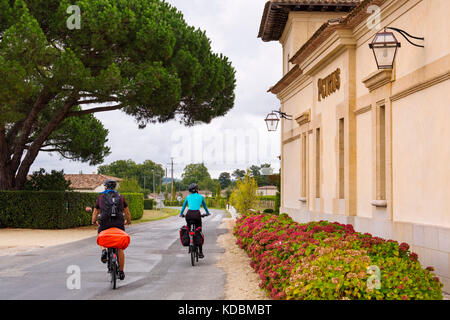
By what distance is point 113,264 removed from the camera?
880 centimetres

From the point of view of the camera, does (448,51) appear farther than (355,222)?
No

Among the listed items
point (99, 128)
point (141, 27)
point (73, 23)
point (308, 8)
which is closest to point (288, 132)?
point (308, 8)

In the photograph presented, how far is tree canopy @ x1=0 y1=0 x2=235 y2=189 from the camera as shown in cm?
2167

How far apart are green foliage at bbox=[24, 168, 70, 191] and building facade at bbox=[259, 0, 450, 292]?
17.3 m

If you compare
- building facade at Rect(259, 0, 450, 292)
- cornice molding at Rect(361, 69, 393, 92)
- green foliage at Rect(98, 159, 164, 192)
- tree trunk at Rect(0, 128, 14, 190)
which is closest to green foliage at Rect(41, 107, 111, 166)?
tree trunk at Rect(0, 128, 14, 190)

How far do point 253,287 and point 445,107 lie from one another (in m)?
4.38

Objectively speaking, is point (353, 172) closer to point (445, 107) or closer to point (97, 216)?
point (445, 107)

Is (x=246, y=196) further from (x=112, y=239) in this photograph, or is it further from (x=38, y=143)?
(x=112, y=239)

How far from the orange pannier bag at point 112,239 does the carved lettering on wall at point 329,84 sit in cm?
791

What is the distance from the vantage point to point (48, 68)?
24109 mm

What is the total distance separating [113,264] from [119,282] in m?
0.88

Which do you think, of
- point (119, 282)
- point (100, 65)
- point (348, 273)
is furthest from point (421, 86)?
point (100, 65)

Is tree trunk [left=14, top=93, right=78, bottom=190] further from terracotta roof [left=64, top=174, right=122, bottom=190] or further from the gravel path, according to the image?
terracotta roof [left=64, top=174, right=122, bottom=190]

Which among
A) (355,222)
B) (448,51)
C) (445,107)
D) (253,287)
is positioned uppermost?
(448,51)
